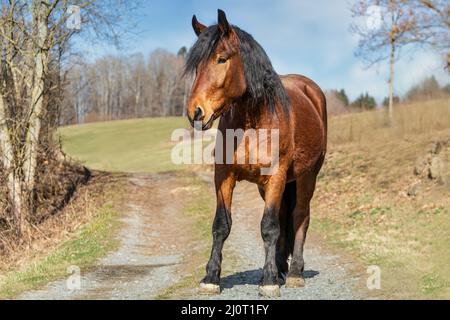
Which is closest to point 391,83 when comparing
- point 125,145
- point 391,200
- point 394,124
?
point 394,124

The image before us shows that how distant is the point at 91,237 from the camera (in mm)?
12531

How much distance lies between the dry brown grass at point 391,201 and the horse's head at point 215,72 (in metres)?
2.73

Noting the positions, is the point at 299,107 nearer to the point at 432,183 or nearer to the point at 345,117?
the point at 432,183

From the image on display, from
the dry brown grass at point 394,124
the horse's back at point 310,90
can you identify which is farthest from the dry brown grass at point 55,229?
the dry brown grass at point 394,124

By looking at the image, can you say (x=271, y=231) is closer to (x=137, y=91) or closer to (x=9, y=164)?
(x=9, y=164)

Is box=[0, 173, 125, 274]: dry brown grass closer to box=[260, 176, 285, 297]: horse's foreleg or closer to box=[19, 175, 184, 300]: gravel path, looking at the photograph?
box=[19, 175, 184, 300]: gravel path

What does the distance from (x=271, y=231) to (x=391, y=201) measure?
28.7 feet

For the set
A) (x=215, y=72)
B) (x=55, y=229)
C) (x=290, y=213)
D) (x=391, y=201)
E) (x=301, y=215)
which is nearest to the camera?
(x=215, y=72)

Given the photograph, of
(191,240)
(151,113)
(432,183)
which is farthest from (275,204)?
(151,113)

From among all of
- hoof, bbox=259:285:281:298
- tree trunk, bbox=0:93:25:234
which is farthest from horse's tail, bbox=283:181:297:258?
tree trunk, bbox=0:93:25:234

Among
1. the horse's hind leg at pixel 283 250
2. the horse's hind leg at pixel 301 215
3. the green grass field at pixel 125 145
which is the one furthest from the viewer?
the green grass field at pixel 125 145

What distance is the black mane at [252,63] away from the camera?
17.4 feet

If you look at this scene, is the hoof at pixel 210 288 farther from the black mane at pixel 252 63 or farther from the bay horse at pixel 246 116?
the black mane at pixel 252 63

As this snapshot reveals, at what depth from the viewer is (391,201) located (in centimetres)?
1367
